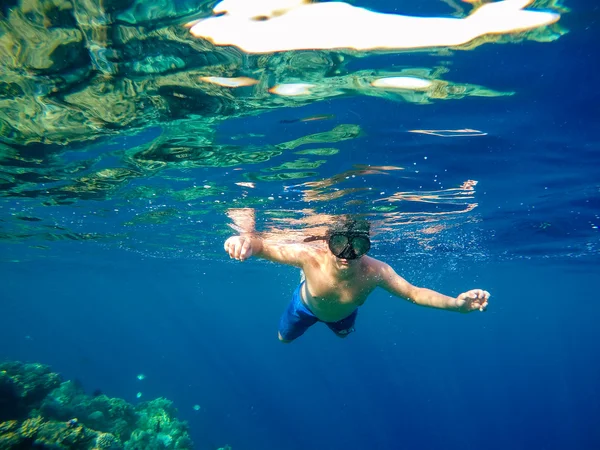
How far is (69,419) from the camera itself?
14.6 m

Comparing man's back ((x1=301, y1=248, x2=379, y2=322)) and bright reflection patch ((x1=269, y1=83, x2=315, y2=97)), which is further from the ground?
bright reflection patch ((x1=269, y1=83, x2=315, y2=97))

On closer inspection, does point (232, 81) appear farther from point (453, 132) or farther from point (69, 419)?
point (69, 419)

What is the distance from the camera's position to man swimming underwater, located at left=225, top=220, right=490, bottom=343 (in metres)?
6.36

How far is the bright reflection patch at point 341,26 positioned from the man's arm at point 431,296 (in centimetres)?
420

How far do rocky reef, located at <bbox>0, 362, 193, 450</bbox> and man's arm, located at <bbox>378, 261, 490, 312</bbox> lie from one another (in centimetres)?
1097

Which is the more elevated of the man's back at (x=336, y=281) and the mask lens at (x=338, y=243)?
the mask lens at (x=338, y=243)

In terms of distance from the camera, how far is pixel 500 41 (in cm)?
600

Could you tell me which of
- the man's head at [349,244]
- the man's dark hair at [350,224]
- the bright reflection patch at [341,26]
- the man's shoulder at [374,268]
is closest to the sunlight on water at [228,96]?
the bright reflection patch at [341,26]

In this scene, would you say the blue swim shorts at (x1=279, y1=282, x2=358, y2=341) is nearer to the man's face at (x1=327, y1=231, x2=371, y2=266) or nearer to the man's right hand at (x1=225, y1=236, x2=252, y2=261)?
the man's face at (x1=327, y1=231, x2=371, y2=266)

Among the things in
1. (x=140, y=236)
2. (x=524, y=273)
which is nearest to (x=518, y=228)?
(x=140, y=236)

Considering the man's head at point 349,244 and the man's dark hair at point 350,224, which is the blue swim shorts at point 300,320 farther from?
the man's dark hair at point 350,224

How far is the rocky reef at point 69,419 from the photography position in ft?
35.3

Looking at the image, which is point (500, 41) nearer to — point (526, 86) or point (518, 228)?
point (526, 86)

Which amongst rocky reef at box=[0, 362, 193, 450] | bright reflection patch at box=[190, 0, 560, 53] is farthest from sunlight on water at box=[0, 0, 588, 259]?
rocky reef at box=[0, 362, 193, 450]
